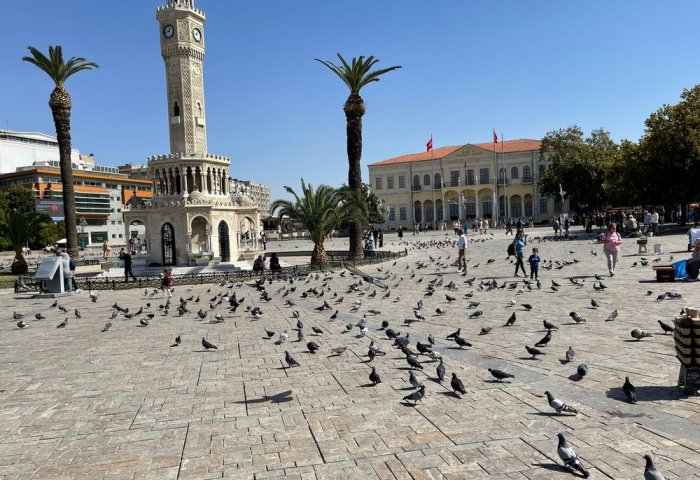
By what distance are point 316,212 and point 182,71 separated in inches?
495

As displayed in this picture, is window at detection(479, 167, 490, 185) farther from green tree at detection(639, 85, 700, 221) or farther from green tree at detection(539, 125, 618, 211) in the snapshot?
green tree at detection(639, 85, 700, 221)

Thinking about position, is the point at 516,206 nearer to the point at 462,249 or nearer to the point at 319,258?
the point at 319,258

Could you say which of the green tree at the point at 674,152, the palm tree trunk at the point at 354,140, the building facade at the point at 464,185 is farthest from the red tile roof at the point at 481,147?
the palm tree trunk at the point at 354,140

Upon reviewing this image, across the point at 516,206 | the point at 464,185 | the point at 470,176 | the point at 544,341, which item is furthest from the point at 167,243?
the point at 516,206

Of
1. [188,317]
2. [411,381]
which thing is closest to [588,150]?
[188,317]

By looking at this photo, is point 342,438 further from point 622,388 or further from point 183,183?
point 183,183

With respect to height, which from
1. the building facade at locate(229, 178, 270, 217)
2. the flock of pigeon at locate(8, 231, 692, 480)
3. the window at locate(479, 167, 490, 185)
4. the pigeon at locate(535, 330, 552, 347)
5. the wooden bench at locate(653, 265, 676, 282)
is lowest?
the flock of pigeon at locate(8, 231, 692, 480)

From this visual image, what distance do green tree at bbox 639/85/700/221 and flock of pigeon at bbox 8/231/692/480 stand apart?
17.5m

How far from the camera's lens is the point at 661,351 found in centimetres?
780

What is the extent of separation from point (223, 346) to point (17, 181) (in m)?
85.9

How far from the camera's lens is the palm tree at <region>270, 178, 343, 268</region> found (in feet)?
83.2

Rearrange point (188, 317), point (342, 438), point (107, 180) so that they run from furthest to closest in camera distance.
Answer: point (107, 180), point (188, 317), point (342, 438)

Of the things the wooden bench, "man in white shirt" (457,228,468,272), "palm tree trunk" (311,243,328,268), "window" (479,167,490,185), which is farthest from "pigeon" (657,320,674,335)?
"window" (479,167,490,185)

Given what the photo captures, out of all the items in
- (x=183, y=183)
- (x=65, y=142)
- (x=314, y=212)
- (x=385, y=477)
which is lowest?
(x=385, y=477)
